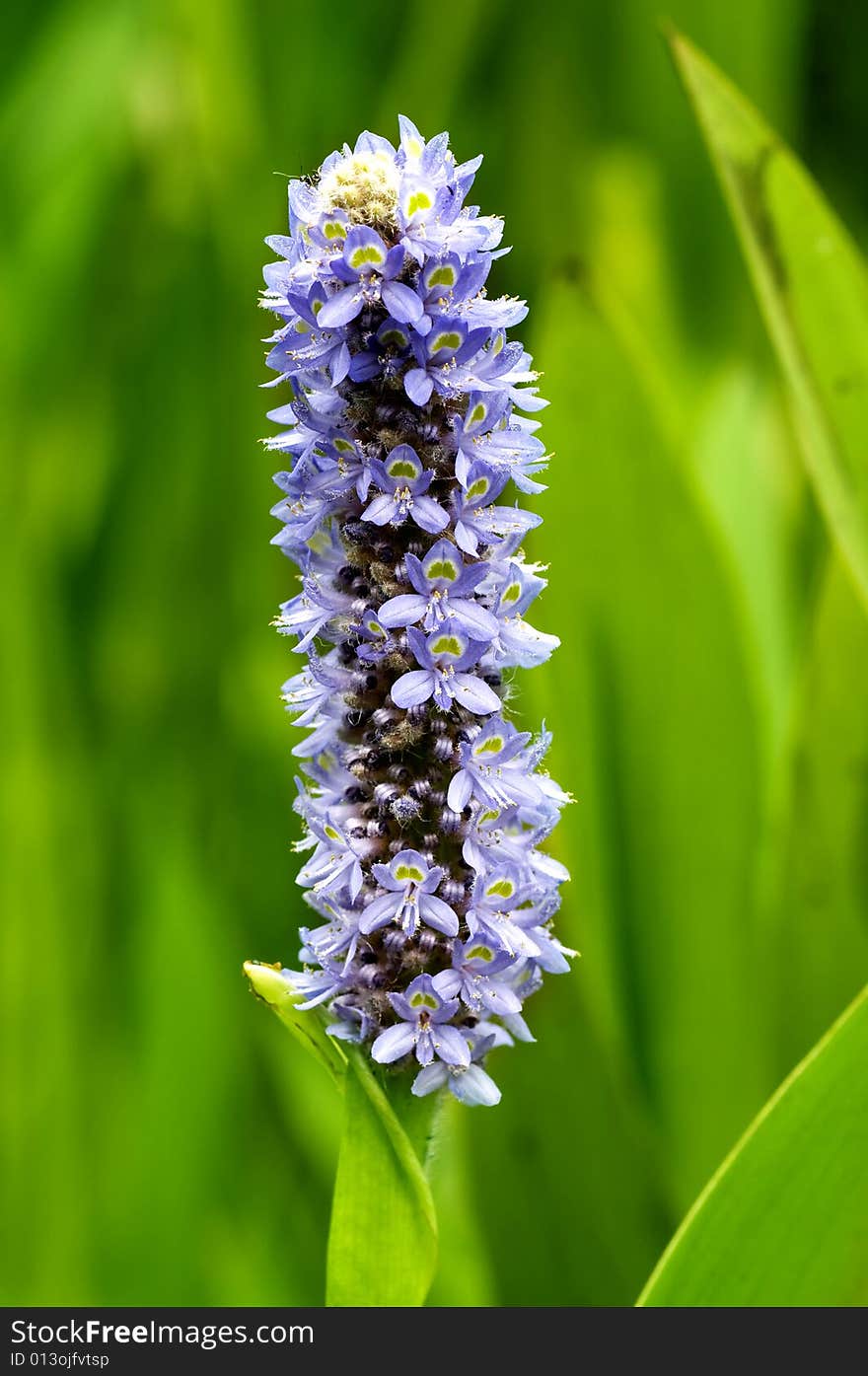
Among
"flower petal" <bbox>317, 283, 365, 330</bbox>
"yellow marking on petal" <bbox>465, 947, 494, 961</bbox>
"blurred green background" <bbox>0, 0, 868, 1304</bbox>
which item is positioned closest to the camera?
"flower petal" <bbox>317, 283, 365, 330</bbox>

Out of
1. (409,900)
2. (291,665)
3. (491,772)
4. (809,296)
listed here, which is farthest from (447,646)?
(291,665)

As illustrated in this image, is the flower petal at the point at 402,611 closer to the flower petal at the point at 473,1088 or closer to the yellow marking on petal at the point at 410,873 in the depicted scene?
the yellow marking on petal at the point at 410,873

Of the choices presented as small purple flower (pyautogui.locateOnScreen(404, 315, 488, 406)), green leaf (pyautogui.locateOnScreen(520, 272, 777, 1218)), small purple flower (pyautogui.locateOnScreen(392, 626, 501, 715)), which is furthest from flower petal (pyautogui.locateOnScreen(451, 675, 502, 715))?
green leaf (pyautogui.locateOnScreen(520, 272, 777, 1218))

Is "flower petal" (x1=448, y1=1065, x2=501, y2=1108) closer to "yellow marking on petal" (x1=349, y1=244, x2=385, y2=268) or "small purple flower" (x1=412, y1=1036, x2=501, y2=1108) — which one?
"small purple flower" (x1=412, y1=1036, x2=501, y2=1108)

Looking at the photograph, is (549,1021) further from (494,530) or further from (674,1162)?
(494,530)

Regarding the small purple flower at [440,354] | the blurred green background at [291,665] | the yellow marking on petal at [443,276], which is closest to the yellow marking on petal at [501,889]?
the small purple flower at [440,354]

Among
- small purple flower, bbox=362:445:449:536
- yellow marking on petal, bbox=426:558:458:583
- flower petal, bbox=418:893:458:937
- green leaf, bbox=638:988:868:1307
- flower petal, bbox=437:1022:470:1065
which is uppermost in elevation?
small purple flower, bbox=362:445:449:536
